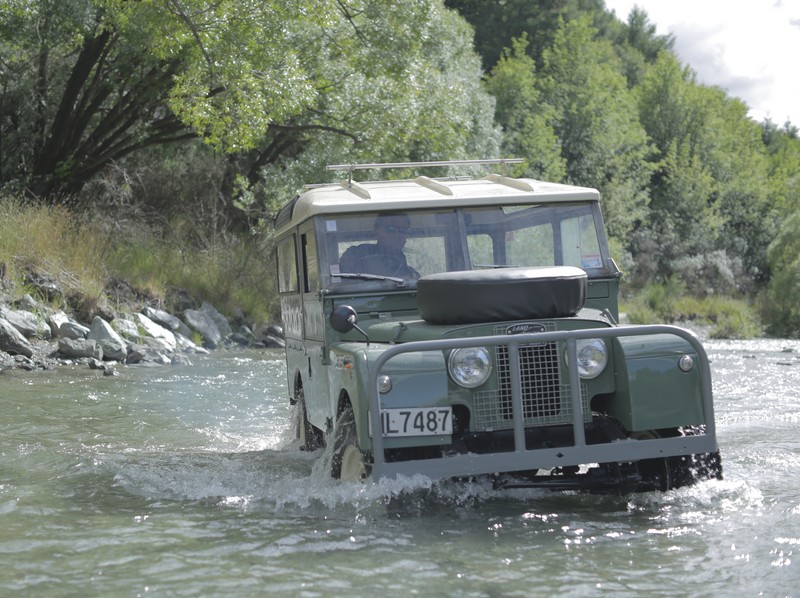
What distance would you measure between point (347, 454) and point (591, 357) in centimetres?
159

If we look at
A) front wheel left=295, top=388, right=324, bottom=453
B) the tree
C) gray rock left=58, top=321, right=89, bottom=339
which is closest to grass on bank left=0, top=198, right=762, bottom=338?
gray rock left=58, top=321, right=89, bottom=339

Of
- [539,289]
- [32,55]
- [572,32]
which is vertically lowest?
[539,289]

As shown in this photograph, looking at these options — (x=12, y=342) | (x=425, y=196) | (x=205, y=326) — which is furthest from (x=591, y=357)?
(x=205, y=326)

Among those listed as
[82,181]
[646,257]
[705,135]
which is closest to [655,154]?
[705,135]

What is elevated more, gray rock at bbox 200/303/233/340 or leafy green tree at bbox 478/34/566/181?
leafy green tree at bbox 478/34/566/181

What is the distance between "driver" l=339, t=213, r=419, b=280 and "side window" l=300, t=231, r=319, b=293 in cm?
24

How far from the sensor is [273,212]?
25.1 meters

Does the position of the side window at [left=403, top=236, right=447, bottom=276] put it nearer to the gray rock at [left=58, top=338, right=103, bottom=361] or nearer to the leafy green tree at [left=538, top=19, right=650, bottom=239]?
the gray rock at [left=58, top=338, right=103, bottom=361]

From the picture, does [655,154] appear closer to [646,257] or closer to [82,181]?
[646,257]

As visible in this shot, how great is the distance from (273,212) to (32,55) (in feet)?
21.8

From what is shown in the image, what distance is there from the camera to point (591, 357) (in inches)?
247

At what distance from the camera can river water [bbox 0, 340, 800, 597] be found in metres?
4.95

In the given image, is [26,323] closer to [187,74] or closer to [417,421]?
[187,74]

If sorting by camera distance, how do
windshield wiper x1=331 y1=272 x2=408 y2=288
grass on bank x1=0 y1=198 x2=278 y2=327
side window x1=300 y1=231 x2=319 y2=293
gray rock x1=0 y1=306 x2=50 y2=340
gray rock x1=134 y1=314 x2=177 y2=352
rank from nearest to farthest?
windshield wiper x1=331 y1=272 x2=408 y2=288
side window x1=300 y1=231 x2=319 y2=293
gray rock x1=0 y1=306 x2=50 y2=340
gray rock x1=134 y1=314 x2=177 y2=352
grass on bank x1=0 y1=198 x2=278 y2=327
